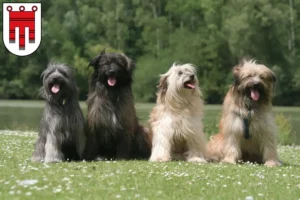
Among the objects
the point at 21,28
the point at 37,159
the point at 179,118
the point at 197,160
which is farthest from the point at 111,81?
the point at 21,28

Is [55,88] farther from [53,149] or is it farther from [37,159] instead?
[37,159]

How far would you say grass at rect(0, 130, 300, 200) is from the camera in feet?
19.9

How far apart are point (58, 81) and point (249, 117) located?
3.07 meters

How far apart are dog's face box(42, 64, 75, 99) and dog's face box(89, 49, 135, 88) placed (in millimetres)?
592

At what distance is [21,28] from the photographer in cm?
1523

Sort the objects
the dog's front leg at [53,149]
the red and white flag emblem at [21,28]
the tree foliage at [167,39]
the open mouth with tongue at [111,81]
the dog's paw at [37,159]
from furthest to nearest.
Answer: the tree foliage at [167,39] < the red and white flag emblem at [21,28] < the open mouth with tongue at [111,81] < the dog's paw at [37,159] < the dog's front leg at [53,149]

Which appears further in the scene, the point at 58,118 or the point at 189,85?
the point at 189,85

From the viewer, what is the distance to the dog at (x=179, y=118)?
31.0ft

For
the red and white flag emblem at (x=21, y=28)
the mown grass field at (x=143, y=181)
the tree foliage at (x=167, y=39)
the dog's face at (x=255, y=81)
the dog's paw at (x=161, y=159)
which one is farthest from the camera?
the tree foliage at (x=167, y=39)

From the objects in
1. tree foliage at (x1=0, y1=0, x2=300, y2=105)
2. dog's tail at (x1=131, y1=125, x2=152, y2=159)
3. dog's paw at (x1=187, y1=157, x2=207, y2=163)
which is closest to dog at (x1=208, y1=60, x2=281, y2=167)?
dog's paw at (x1=187, y1=157, x2=207, y2=163)

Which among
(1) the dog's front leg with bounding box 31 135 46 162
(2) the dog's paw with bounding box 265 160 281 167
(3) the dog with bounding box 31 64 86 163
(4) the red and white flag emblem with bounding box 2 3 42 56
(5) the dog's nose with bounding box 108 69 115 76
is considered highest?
(4) the red and white flag emblem with bounding box 2 3 42 56

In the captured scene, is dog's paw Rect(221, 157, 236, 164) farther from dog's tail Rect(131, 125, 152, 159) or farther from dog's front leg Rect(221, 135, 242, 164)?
dog's tail Rect(131, 125, 152, 159)

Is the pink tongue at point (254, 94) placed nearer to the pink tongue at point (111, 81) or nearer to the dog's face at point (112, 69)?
the dog's face at point (112, 69)

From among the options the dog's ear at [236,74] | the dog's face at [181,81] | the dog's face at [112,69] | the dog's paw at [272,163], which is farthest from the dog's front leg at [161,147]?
the dog's paw at [272,163]
